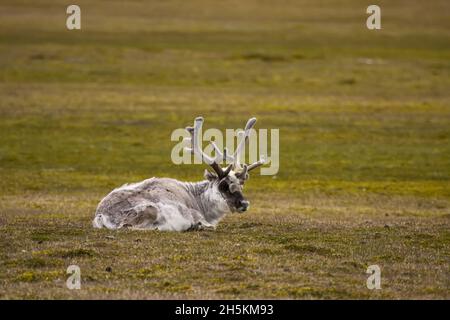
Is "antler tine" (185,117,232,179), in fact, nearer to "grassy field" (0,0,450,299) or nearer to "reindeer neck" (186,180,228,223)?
"reindeer neck" (186,180,228,223)

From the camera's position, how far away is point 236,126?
3659cm

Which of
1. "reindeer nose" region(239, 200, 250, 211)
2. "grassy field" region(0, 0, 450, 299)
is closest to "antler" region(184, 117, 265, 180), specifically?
"reindeer nose" region(239, 200, 250, 211)

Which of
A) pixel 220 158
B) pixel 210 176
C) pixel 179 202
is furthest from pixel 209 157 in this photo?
pixel 179 202

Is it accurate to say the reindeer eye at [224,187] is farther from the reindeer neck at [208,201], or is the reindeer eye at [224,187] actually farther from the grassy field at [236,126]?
the grassy field at [236,126]

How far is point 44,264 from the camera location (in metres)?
12.7

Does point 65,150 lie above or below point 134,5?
below

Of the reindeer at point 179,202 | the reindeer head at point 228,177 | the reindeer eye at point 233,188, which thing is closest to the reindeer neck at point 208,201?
the reindeer at point 179,202

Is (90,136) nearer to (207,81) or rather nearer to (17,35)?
(207,81)

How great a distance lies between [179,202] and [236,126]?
21.1 m

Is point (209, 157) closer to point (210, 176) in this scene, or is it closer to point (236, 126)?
point (210, 176)

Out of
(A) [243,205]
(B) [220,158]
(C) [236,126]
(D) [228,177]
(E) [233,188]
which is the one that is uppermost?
(B) [220,158]

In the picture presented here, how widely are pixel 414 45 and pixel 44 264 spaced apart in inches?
2666

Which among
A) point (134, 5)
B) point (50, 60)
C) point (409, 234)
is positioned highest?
point (134, 5)
